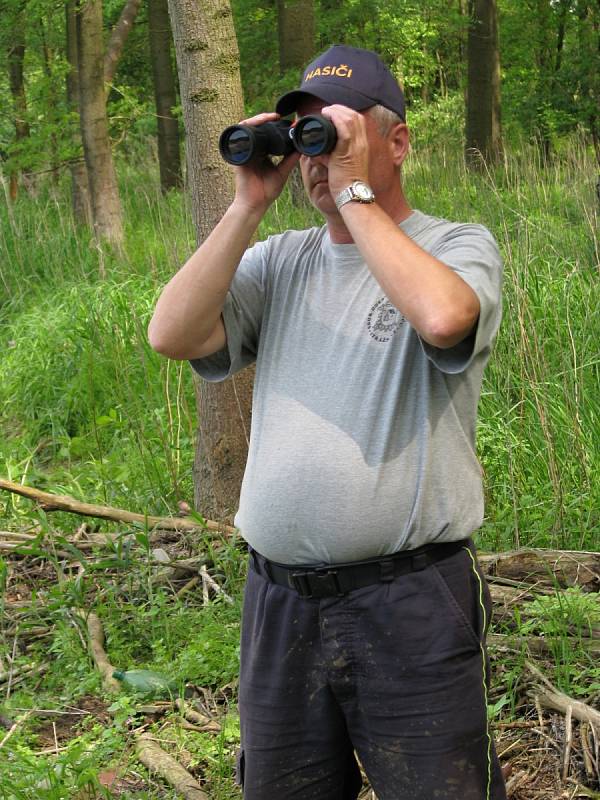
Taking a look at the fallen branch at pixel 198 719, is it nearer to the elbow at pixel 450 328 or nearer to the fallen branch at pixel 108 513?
the fallen branch at pixel 108 513

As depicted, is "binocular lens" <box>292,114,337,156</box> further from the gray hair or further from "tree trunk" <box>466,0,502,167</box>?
"tree trunk" <box>466,0,502,167</box>

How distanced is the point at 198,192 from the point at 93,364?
7.96 feet

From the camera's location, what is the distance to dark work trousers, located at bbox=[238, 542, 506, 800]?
7.20ft

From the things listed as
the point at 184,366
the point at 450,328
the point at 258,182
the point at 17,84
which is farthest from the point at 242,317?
the point at 17,84

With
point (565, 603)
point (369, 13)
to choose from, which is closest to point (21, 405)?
point (565, 603)

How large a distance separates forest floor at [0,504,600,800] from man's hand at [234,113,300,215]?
1738 millimetres

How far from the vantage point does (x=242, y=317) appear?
249 cm

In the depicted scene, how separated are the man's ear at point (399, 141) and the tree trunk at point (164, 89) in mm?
11997

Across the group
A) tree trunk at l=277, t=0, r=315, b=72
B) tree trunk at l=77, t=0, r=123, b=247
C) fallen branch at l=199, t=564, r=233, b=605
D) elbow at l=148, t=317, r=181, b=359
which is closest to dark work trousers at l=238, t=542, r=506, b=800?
elbow at l=148, t=317, r=181, b=359

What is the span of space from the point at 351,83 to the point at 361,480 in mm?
913

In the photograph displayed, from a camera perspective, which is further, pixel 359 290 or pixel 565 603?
pixel 565 603

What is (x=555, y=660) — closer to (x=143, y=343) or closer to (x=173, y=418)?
(x=173, y=418)

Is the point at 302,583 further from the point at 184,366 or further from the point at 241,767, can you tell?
the point at 184,366

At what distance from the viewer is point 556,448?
4656 mm
